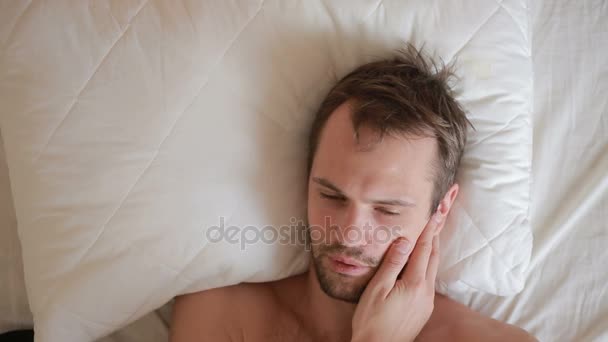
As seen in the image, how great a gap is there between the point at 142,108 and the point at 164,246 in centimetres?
30

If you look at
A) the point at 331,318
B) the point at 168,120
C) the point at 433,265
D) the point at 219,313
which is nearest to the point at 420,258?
the point at 433,265

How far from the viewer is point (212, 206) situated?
1045 millimetres

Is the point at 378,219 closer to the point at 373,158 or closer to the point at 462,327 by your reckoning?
the point at 373,158

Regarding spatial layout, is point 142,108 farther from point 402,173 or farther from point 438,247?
point 438,247

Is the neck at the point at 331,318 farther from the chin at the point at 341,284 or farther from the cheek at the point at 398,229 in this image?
the cheek at the point at 398,229

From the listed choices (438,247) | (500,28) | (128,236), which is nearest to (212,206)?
(128,236)

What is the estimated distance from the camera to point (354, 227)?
975 mm

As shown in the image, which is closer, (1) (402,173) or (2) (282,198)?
(1) (402,173)

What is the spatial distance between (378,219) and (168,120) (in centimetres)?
49

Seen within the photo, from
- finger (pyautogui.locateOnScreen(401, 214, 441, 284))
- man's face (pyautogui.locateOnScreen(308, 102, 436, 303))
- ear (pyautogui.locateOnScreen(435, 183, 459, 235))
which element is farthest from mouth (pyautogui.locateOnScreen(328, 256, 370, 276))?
ear (pyautogui.locateOnScreen(435, 183, 459, 235))

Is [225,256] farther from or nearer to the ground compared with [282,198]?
nearer to the ground

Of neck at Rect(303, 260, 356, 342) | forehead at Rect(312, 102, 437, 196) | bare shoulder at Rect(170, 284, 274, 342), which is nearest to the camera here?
forehead at Rect(312, 102, 437, 196)

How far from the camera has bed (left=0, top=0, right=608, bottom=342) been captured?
1179 mm

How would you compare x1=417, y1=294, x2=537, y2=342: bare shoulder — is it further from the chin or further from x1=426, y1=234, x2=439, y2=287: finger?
the chin
